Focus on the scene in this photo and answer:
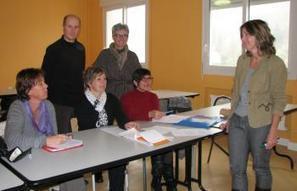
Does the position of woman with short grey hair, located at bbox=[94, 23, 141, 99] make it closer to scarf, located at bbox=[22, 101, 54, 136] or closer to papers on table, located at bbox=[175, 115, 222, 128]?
papers on table, located at bbox=[175, 115, 222, 128]

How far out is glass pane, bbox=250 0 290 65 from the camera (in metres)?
4.49

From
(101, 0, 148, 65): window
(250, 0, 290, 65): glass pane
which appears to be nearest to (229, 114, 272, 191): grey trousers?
(250, 0, 290, 65): glass pane

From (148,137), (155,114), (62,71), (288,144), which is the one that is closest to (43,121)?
(148,137)

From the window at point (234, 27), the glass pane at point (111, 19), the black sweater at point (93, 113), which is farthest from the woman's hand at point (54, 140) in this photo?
the glass pane at point (111, 19)

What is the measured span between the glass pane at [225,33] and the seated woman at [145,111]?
246 centimetres

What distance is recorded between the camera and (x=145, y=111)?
299cm

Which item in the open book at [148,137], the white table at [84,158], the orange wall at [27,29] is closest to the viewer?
the white table at [84,158]

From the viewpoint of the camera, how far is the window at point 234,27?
4.46 m

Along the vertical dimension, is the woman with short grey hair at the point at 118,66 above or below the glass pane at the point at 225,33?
below

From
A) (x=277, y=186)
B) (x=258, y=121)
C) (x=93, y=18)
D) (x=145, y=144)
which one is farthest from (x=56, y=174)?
(x=93, y=18)

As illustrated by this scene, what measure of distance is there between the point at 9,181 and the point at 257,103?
4.95 feet

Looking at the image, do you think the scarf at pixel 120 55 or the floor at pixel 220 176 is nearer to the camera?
the floor at pixel 220 176

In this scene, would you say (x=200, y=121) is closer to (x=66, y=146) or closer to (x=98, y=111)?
(x=98, y=111)

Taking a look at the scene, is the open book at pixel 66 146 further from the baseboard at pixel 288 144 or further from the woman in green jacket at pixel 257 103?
the baseboard at pixel 288 144
